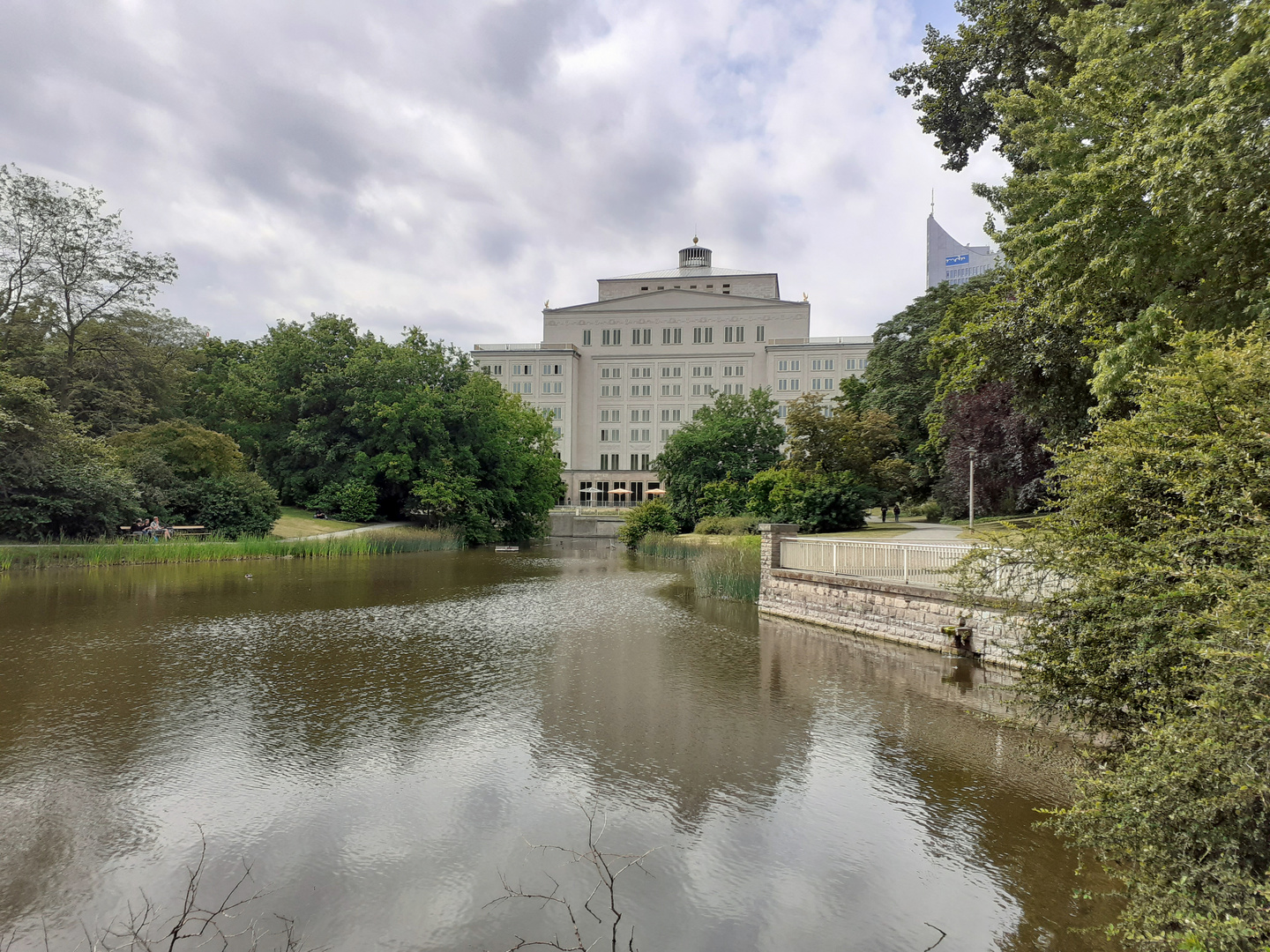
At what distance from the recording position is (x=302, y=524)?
129 feet

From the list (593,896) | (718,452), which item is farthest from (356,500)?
(593,896)

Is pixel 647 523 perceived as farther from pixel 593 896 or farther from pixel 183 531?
pixel 593 896

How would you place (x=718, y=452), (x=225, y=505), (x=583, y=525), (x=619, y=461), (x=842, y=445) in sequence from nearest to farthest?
1. (x=842, y=445)
2. (x=225, y=505)
3. (x=718, y=452)
4. (x=583, y=525)
5. (x=619, y=461)

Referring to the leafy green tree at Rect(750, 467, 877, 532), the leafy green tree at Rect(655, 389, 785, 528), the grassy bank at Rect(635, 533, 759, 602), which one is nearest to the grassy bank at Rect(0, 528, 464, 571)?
the leafy green tree at Rect(655, 389, 785, 528)

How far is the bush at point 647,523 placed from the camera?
4228 centimetres

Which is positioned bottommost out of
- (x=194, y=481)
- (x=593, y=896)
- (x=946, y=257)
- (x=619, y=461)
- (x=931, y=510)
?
(x=593, y=896)

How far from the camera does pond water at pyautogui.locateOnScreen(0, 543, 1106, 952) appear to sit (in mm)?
4547

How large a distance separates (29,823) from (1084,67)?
54.2ft

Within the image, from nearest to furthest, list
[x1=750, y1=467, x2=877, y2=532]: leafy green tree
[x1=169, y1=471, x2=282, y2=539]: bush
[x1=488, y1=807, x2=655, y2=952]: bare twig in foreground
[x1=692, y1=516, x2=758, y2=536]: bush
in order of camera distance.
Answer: [x1=488, y1=807, x2=655, y2=952]: bare twig in foreground
[x1=750, y1=467, x2=877, y2=532]: leafy green tree
[x1=692, y1=516, x2=758, y2=536]: bush
[x1=169, y1=471, x2=282, y2=539]: bush

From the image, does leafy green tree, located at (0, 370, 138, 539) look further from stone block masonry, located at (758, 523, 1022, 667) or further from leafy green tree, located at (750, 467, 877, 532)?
leafy green tree, located at (750, 467, 877, 532)

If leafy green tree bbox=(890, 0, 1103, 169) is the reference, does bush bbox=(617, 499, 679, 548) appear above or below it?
below

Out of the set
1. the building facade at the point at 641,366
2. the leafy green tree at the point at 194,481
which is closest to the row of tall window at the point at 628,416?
the building facade at the point at 641,366

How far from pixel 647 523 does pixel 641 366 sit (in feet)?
→ 154

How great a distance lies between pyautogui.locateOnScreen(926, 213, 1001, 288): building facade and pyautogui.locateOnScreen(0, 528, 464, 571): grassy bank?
178m
